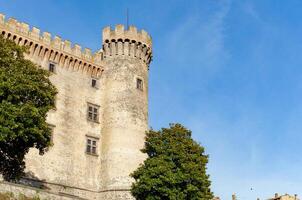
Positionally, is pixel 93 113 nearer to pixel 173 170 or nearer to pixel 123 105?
pixel 123 105

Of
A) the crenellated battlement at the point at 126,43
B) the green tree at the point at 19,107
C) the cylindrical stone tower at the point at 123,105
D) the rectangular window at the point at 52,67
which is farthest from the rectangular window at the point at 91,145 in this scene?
the green tree at the point at 19,107

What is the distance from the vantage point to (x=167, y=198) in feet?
119

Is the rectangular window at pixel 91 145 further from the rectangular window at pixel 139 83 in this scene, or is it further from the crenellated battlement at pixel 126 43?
the crenellated battlement at pixel 126 43

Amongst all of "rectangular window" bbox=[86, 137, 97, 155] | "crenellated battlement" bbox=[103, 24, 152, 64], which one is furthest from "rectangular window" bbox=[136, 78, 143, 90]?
"rectangular window" bbox=[86, 137, 97, 155]

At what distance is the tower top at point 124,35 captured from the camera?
48.6 meters

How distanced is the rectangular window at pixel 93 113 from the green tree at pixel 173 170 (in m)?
8.36

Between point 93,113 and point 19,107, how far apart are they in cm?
1696

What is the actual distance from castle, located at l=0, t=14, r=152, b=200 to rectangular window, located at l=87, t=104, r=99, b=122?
0.10 metres

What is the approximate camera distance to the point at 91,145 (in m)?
45.1

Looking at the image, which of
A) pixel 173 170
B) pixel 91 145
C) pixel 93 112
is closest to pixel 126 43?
pixel 93 112

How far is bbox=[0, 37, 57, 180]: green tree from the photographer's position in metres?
29.1

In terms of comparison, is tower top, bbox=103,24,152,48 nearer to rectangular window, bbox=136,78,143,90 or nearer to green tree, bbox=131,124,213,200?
rectangular window, bbox=136,78,143,90

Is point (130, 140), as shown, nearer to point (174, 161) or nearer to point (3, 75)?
point (174, 161)

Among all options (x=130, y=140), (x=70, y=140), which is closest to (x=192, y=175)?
(x=130, y=140)
